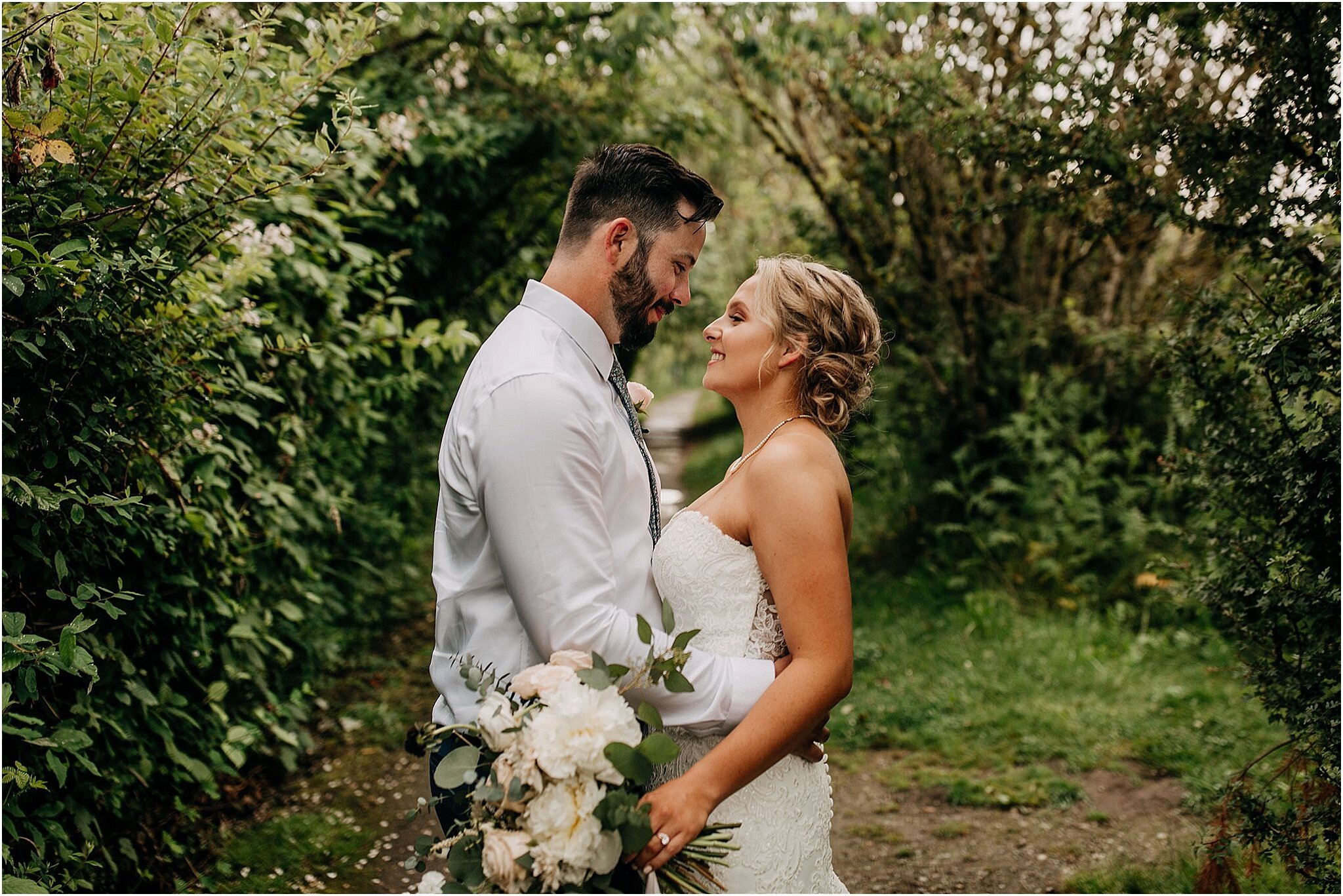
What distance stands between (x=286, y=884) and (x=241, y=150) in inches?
121

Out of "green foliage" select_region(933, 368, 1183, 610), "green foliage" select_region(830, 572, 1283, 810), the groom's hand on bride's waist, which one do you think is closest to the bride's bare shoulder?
the groom's hand on bride's waist

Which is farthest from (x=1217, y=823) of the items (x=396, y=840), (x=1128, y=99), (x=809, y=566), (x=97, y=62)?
(x=97, y=62)

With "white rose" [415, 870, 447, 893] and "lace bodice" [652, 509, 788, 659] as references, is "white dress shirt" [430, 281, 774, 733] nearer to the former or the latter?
"lace bodice" [652, 509, 788, 659]

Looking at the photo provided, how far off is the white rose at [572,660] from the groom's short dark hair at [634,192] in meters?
1.05

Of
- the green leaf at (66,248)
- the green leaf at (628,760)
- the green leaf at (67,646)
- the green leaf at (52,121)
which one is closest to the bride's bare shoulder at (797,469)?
the green leaf at (628,760)

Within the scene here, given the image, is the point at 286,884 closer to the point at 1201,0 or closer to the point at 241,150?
the point at 241,150

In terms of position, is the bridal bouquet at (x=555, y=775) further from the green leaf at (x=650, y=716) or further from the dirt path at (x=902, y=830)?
the dirt path at (x=902, y=830)

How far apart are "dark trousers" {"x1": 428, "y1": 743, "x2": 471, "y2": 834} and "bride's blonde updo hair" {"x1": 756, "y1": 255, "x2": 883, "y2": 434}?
125cm

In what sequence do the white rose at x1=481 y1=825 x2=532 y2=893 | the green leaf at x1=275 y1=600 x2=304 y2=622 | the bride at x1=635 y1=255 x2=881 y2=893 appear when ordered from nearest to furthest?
the white rose at x1=481 y1=825 x2=532 y2=893 < the bride at x1=635 y1=255 x2=881 y2=893 < the green leaf at x1=275 y1=600 x2=304 y2=622

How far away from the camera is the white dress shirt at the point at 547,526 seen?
1.92m

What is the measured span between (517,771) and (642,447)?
3.17 ft

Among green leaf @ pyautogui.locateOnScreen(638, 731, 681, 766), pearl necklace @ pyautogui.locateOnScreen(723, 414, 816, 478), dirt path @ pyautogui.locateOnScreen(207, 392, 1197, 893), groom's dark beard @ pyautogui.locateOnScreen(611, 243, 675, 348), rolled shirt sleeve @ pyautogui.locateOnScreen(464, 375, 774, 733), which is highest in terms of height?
groom's dark beard @ pyautogui.locateOnScreen(611, 243, 675, 348)

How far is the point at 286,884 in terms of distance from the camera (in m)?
4.14

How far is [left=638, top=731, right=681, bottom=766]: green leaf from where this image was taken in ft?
5.68
